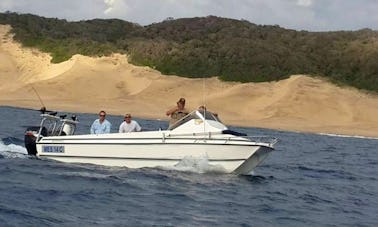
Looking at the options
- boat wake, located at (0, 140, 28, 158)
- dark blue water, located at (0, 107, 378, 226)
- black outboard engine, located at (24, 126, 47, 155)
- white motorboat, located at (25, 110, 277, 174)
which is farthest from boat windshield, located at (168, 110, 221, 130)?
boat wake, located at (0, 140, 28, 158)

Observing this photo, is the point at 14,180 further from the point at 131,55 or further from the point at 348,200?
the point at 131,55

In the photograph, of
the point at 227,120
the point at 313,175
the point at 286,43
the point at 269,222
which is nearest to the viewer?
the point at 269,222

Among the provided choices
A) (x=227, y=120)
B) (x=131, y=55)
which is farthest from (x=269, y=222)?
(x=131, y=55)

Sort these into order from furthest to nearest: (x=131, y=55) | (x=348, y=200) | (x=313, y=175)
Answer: (x=131, y=55)
(x=313, y=175)
(x=348, y=200)

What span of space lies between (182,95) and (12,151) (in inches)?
1243

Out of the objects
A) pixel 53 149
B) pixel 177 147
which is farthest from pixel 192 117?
pixel 53 149

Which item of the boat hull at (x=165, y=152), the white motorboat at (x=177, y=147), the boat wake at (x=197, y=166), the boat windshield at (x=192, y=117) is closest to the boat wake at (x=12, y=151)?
the white motorboat at (x=177, y=147)

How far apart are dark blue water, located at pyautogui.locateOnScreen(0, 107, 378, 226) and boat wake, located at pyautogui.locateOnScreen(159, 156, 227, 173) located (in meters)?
0.10

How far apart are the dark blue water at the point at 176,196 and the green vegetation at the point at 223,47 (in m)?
34.0

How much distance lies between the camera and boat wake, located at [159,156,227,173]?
20.1 m

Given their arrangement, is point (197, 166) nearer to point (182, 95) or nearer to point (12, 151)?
point (12, 151)

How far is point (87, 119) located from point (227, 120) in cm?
963

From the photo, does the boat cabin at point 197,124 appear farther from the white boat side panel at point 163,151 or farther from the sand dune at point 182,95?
the sand dune at point 182,95

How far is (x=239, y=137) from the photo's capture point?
795 inches
